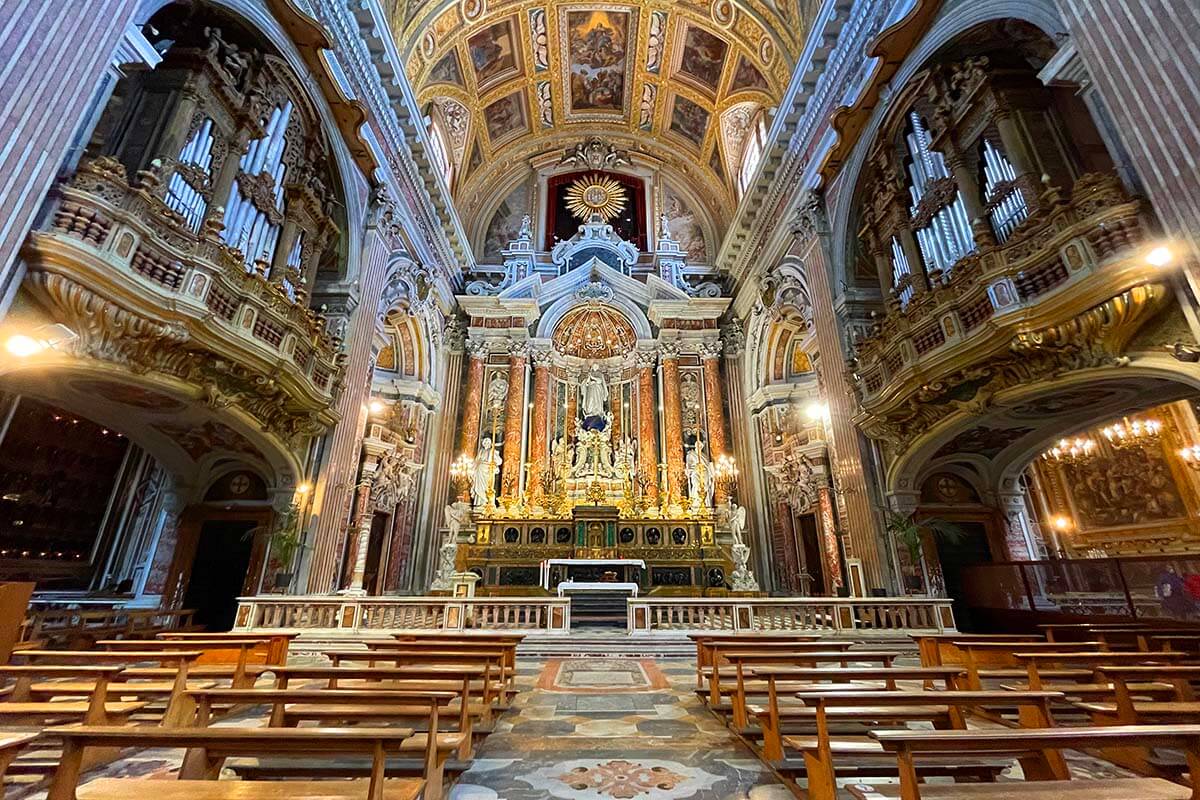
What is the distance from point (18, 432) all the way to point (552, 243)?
616 inches

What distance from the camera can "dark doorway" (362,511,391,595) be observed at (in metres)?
13.1

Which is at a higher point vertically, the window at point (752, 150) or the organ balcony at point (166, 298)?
the window at point (752, 150)

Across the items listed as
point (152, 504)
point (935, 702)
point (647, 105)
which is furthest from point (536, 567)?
point (647, 105)

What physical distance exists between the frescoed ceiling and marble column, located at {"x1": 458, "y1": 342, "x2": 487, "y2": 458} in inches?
233

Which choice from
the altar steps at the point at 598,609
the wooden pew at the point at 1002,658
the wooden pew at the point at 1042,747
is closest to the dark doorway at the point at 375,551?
the altar steps at the point at 598,609

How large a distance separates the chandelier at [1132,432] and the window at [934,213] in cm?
904

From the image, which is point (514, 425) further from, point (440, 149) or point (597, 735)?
point (597, 735)

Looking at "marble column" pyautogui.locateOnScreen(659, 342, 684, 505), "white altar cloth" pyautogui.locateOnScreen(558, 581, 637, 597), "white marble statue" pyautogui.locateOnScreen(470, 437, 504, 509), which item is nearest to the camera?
"white altar cloth" pyautogui.locateOnScreen(558, 581, 637, 597)

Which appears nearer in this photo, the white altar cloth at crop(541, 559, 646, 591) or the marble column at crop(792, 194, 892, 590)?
the marble column at crop(792, 194, 892, 590)

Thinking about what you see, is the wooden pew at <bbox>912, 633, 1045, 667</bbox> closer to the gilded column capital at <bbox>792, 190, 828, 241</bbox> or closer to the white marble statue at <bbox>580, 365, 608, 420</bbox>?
the gilded column capital at <bbox>792, 190, 828, 241</bbox>

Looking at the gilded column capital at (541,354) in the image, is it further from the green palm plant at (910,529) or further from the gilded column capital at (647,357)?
the green palm plant at (910,529)

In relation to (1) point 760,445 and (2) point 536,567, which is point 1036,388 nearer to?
(1) point 760,445

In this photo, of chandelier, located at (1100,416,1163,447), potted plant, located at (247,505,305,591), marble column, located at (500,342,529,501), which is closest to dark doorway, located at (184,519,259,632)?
potted plant, located at (247,505,305,591)

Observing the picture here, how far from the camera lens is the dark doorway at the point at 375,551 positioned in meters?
13.1
